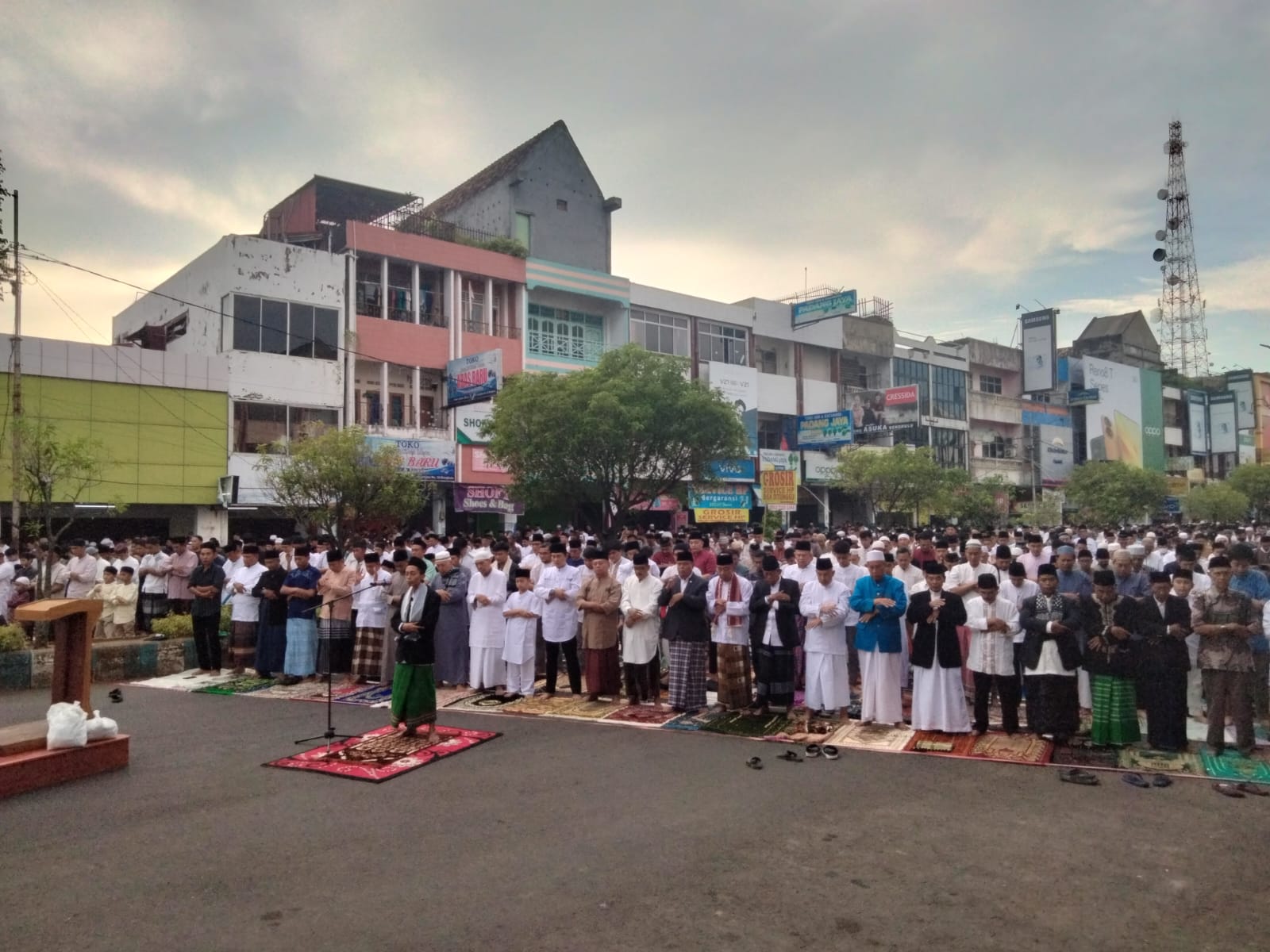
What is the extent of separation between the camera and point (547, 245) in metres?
31.4

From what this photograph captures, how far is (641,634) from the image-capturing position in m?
9.12

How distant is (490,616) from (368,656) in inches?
69.7

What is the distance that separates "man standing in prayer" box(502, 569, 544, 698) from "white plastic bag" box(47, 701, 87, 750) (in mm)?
4093

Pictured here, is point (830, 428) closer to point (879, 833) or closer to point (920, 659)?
point (920, 659)

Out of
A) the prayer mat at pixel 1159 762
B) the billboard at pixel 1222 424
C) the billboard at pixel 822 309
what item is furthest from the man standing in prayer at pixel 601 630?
the billboard at pixel 1222 424

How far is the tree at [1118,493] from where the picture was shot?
122ft

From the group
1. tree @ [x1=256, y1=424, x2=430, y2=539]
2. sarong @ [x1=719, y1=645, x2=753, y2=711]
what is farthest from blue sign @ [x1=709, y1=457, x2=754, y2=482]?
sarong @ [x1=719, y1=645, x2=753, y2=711]

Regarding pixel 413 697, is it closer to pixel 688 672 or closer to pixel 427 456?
pixel 688 672

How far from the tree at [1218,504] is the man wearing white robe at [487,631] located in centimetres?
4324

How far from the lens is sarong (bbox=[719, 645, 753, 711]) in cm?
878

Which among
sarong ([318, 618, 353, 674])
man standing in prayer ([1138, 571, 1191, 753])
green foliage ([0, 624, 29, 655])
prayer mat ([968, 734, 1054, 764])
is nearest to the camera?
prayer mat ([968, 734, 1054, 764])

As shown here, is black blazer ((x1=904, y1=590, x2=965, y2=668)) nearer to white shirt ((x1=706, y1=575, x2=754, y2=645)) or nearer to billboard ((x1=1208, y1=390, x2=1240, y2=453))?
white shirt ((x1=706, y1=575, x2=754, y2=645))

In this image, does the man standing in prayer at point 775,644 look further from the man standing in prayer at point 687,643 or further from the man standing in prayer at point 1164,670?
the man standing in prayer at point 1164,670

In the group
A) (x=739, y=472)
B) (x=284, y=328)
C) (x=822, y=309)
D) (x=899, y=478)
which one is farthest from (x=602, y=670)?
(x=822, y=309)
